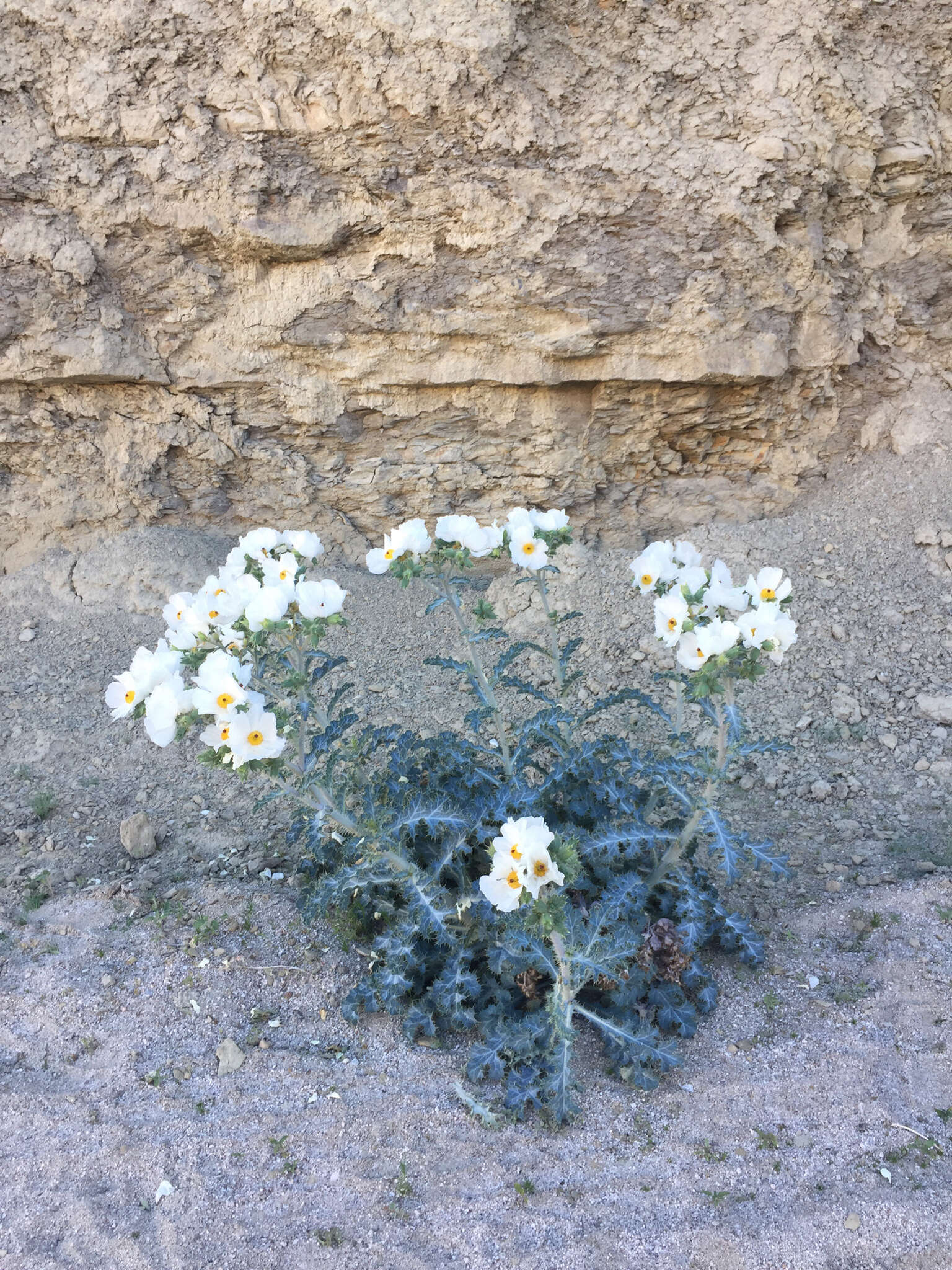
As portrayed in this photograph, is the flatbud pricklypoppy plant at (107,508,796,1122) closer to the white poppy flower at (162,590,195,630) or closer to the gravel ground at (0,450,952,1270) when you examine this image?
the white poppy flower at (162,590,195,630)

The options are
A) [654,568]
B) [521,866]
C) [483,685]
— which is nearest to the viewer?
[521,866]

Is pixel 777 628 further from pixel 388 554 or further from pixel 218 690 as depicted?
pixel 218 690

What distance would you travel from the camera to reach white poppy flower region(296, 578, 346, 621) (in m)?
2.78

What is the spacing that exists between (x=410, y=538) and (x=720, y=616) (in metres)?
1.04

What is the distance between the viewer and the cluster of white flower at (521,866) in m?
2.33

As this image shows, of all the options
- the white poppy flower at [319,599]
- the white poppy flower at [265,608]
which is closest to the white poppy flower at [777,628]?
the white poppy flower at [319,599]

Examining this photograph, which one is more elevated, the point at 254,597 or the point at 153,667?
the point at 254,597

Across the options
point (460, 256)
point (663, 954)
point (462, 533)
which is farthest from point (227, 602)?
point (460, 256)

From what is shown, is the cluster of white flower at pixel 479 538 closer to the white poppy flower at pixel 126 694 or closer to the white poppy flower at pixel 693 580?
the white poppy flower at pixel 693 580

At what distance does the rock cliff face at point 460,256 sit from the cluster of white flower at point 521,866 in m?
3.67

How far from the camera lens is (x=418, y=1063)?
2920mm

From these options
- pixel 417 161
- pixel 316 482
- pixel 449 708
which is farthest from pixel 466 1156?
pixel 417 161

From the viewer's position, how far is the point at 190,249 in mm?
5105

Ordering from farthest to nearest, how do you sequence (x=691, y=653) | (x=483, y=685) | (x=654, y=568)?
(x=483, y=685) < (x=654, y=568) < (x=691, y=653)
